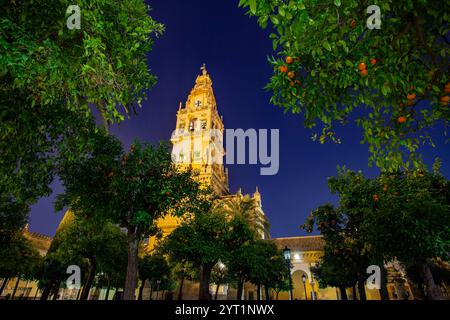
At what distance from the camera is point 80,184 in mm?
14852

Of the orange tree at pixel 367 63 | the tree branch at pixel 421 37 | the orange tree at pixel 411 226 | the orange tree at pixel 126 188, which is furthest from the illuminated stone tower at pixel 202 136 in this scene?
the tree branch at pixel 421 37

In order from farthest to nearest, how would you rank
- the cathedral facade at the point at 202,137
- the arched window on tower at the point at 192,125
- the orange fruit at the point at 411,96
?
the arched window on tower at the point at 192,125, the cathedral facade at the point at 202,137, the orange fruit at the point at 411,96

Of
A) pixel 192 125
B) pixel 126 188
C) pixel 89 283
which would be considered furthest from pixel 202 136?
pixel 126 188

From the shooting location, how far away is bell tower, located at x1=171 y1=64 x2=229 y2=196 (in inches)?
2500

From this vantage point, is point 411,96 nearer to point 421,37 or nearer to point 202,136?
point 421,37

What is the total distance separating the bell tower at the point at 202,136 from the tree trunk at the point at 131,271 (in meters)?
42.5

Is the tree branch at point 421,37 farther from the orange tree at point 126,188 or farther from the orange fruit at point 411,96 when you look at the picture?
the orange tree at point 126,188

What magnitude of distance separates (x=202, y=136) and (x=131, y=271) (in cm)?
5315

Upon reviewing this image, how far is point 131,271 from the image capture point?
49.4 feet

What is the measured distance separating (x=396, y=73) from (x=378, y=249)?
14.2m

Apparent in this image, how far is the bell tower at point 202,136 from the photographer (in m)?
63.5

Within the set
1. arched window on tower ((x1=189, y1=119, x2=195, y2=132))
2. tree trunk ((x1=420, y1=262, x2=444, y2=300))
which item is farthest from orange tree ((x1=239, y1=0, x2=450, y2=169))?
arched window on tower ((x1=189, y1=119, x2=195, y2=132))

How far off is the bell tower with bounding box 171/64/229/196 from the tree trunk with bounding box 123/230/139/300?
42468 millimetres
